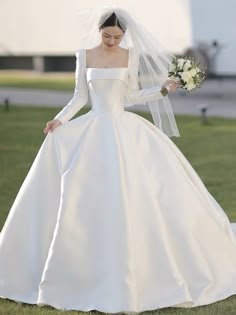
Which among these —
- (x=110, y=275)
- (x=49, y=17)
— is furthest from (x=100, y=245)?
(x=49, y=17)

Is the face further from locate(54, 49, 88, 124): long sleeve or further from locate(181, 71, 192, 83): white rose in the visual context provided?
locate(181, 71, 192, 83): white rose

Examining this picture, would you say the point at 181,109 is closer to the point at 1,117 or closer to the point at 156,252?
the point at 1,117

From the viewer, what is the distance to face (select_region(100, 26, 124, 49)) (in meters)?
5.51

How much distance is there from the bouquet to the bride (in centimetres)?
6

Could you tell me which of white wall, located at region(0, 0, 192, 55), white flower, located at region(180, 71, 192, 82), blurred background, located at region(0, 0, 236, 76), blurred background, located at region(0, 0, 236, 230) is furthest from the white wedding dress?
white wall, located at region(0, 0, 192, 55)

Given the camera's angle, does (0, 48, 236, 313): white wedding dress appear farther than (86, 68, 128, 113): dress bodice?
No

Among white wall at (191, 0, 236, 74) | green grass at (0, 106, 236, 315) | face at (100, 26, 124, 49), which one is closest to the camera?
green grass at (0, 106, 236, 315)

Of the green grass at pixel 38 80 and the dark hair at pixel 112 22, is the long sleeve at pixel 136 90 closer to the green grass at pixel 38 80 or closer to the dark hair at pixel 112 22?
the dark hair at pixel 112 22

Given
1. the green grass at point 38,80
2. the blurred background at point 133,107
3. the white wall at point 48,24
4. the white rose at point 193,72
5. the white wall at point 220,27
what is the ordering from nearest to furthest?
the white rose at point 193,72 → the blurred background at point 133,107 → the white wall at point 220,27 → the green grass at point 38,80 → the white wall at point 48,24

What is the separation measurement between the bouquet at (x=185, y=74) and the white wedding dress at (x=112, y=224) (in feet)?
0.66

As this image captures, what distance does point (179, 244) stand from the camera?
5320mm

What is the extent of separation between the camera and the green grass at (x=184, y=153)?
17.4ft

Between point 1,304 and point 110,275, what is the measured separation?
76 centimetres

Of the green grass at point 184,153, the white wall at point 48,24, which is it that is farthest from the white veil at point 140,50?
the white wall at point 48,24
